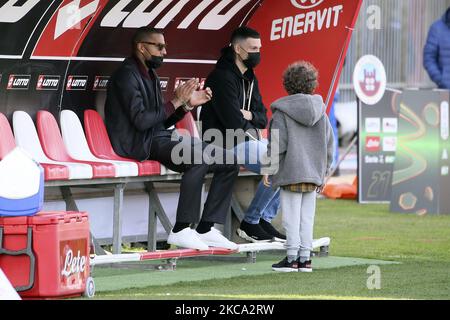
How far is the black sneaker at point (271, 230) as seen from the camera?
38.2 ft

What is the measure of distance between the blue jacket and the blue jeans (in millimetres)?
6817

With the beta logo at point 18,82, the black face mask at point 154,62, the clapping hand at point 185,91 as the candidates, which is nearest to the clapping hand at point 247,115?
the clapping hand at point 185,91

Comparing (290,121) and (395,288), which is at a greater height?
(290,121)

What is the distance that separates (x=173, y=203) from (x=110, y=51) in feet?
4.90

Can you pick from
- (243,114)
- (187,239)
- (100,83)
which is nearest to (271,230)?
(243,114)

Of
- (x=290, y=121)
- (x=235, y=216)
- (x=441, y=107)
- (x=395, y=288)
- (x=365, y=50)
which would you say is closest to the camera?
(x=395, y=288)

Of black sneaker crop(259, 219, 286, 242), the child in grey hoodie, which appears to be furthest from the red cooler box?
black sneaker crop(259, 219, 286, 242)

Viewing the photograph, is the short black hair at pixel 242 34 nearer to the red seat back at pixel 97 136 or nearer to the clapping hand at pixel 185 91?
the clapping hand at pixel 185 91

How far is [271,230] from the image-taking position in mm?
11719

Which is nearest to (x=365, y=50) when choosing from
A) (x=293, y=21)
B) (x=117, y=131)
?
(x=293, y=21)

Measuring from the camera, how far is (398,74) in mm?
27297

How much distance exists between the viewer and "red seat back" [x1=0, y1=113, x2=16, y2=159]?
33.0 feet

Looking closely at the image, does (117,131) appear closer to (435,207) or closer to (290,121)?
(290,121)

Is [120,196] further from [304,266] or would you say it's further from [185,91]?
[304,266]
